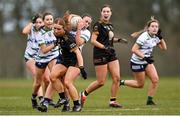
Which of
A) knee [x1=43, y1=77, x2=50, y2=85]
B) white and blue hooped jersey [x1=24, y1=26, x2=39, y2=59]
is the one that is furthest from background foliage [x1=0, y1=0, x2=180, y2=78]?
knee [x1=43, y1=77, x2=50, y2=85]

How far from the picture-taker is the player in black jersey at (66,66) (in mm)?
15820

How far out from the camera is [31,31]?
60.8 feet

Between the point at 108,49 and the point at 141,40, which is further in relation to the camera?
the point at 141,40

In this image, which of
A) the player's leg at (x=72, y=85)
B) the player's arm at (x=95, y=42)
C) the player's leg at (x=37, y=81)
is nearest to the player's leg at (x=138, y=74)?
the player's arm at (x=95, y=42)

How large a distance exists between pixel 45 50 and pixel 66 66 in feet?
2.65

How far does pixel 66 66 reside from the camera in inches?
634

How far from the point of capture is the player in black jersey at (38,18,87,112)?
15820 millimetres

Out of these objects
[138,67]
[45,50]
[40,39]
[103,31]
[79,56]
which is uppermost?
[103,31]

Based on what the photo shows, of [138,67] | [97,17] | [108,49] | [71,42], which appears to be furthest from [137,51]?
[97,17]

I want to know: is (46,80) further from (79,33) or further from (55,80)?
(79,33)

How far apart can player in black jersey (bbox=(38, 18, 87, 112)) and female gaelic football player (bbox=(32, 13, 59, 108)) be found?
408mm

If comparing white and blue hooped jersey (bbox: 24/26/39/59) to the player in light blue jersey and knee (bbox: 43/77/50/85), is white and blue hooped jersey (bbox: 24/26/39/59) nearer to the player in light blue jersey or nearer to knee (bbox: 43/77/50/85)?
knee (bbox: 43/77/50/85)

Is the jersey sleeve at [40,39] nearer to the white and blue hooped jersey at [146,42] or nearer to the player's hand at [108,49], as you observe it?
the player's hand at [108,49]

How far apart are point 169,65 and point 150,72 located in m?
41.7
